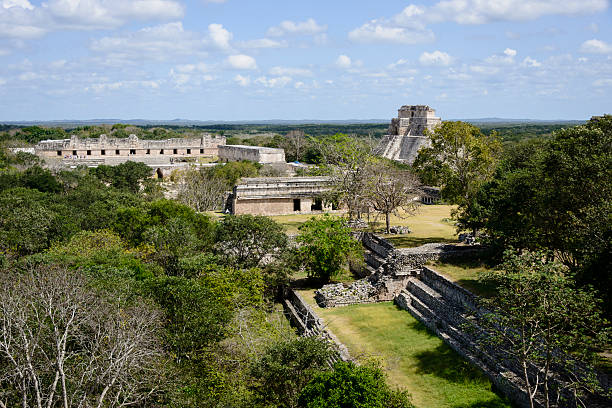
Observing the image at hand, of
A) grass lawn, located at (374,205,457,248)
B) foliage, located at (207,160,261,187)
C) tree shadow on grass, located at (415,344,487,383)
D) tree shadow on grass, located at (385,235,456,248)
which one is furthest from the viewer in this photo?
foliage, located at (207,160,261,187)

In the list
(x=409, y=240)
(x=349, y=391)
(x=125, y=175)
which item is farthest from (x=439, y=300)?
(x=125, y=175)

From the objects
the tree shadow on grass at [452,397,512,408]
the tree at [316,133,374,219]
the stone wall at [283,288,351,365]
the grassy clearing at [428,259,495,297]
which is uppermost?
the tree at [316,133,374,219]

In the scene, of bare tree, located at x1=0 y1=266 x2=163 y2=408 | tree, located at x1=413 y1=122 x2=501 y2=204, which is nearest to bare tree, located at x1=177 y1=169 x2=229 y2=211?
tree, located at x1=413 y1=122 x2=501 y2=204

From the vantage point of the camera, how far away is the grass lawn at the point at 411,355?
9.16 m

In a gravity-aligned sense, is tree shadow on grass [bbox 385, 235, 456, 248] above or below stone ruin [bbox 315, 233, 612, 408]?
above

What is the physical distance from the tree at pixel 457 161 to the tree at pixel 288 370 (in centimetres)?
981

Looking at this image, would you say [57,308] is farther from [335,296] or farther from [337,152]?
[337,152]

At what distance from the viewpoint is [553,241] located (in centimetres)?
1180

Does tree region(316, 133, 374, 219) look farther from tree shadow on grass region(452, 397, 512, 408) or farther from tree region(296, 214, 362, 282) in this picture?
tree shadow on grass region(452, 397, 512, 408)

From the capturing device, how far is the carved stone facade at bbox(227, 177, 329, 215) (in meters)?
23.7

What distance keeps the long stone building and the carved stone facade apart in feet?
74.1

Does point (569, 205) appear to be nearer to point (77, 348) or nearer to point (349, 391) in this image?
point (349, 391)

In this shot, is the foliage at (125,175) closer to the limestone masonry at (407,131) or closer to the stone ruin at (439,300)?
the stone ruin at (439,300)

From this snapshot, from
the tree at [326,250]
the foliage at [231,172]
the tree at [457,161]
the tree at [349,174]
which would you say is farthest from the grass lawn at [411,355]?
the foliage at [231,172]
